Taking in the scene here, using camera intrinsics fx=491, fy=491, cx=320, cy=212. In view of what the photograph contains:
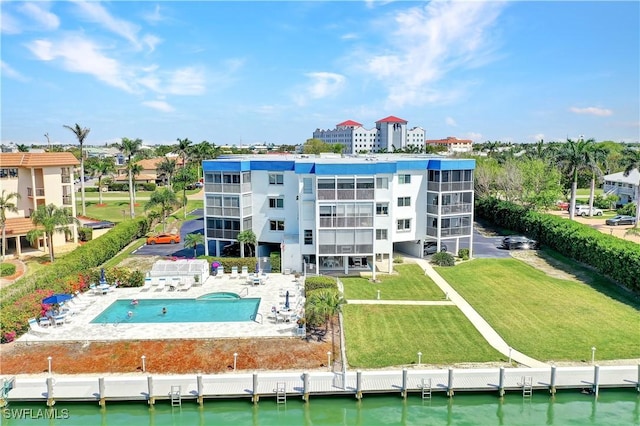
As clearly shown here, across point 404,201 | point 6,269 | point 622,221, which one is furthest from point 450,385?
point 622,221

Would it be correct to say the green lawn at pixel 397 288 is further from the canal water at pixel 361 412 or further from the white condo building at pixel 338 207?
the canal water at pixel 361 412

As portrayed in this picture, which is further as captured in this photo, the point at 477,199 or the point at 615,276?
the point at 477,199

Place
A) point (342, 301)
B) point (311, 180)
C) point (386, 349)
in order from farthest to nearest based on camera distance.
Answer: point (311, 180), point (342, 301), point (386, 349)

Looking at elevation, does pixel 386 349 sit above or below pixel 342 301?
below

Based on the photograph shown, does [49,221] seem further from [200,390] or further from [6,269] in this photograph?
[200,390]

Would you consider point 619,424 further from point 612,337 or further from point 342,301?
point 342,301

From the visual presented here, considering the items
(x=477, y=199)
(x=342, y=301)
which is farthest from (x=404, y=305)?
(x=477, y=199)
